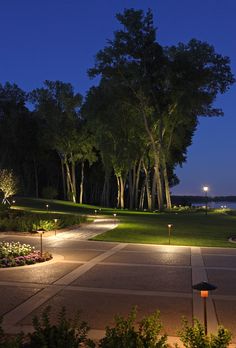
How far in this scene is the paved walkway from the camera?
8.62 meters

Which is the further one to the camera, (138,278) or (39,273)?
(39,273)

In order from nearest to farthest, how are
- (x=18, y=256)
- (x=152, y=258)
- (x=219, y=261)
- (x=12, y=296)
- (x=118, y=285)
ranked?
(x=12, y=296) → (x=118, y=285) → (x=18, y=256) → (x=219, y=261) → (x=152, y=258)

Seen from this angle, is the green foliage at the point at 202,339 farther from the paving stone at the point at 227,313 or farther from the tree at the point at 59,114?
the tree at the point at 59,114

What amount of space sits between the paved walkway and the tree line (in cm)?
3087

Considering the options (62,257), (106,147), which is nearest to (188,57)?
(106,147)

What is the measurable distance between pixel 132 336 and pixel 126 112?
5193cm

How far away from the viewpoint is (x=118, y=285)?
11250mm

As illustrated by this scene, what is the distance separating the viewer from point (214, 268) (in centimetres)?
1424

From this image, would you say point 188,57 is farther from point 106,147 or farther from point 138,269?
point 138,269

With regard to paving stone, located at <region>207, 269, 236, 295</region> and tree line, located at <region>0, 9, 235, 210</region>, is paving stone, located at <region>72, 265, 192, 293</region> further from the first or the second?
tree line, located at <region>0, 9, 235, 210</region>

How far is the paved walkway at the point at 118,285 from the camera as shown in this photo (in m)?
8.62

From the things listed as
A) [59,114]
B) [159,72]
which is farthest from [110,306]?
[59,114]

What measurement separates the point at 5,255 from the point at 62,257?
1958mm

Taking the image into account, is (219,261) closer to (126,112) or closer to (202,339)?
(202,339)
